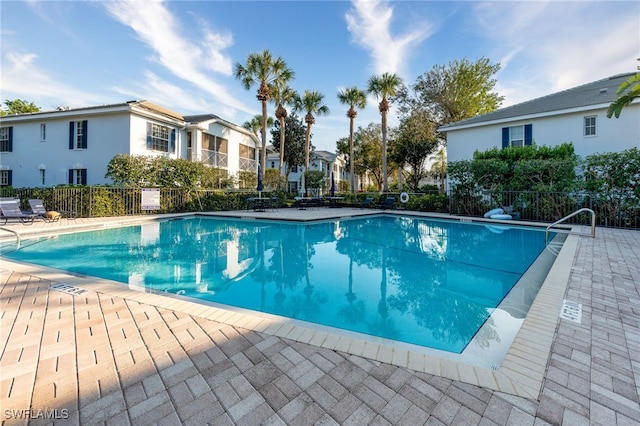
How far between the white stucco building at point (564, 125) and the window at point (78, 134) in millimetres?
23082

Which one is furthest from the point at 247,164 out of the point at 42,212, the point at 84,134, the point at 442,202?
the point at 442,202

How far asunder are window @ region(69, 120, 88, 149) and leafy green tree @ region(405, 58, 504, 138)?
26695 millimetres

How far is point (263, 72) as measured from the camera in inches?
844

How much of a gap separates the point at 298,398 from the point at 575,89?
76.1 ft

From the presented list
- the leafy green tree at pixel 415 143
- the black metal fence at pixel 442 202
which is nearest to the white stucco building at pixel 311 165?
the leafy green tree at pixel 415 143

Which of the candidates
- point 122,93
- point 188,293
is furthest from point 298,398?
point 122,93

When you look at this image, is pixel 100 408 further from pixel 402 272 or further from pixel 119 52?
pixel 119 52

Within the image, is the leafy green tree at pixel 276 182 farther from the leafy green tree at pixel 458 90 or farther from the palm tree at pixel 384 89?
the leafy green tree at pixel 458 90

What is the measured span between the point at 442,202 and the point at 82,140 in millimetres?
21959

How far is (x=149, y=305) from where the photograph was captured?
3484mm

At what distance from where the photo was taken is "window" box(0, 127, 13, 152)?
1931cm

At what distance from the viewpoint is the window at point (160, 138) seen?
18452 mm

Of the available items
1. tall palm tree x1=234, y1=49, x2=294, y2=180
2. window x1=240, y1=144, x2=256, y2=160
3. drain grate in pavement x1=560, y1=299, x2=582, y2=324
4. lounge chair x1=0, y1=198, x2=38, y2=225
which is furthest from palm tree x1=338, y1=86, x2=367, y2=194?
drain grate in pavement x1=560, y1=299, x2=582, y2=324

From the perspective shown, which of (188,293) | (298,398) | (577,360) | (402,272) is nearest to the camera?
(298,398)
